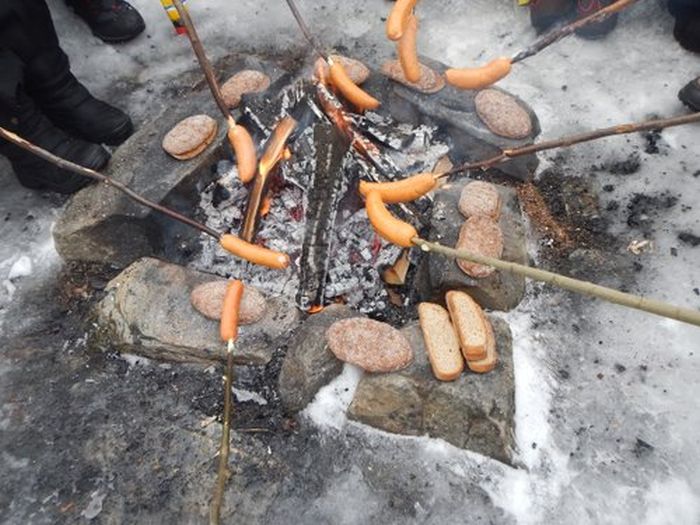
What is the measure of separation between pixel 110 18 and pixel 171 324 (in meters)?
2.97

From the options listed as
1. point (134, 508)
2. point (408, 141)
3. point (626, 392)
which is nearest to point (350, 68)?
point (408, 141)

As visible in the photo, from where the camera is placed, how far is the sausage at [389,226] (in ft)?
8.61

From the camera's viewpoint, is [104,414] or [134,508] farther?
[104,414]

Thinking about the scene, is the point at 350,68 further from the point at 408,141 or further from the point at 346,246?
the point at 346,246

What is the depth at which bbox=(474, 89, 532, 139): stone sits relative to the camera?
3.46 m

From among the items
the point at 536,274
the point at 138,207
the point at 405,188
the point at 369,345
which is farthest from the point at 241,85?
the point at 536,274

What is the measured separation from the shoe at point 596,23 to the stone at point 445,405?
9.68 ft

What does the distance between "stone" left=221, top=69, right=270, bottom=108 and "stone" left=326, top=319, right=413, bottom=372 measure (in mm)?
1792

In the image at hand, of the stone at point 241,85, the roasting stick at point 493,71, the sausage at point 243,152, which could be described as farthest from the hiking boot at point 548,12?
the sausage at point 243,152

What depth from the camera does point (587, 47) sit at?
14.1ft

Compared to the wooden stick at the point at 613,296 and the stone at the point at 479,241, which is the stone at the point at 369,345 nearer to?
the stone at the point at 479,241

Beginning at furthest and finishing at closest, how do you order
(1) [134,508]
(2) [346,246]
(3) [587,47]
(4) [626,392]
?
(3) [587,47] → (2) [346,246] → (4) [626,392] → (1) [134,508]

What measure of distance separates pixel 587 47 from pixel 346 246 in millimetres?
2623

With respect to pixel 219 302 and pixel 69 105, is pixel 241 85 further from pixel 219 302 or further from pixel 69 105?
pixel 219 302
